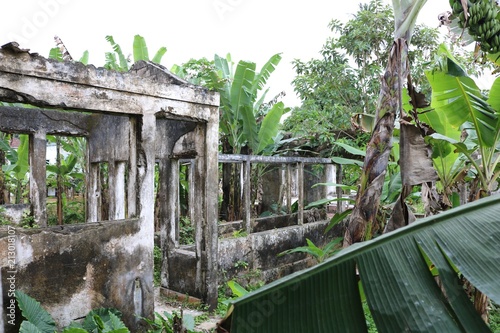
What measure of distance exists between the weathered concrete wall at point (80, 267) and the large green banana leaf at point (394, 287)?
3.50 m

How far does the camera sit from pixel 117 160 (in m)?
7.93

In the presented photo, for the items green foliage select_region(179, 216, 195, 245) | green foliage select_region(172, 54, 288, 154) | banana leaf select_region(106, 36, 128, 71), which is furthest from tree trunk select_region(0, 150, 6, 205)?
green foliage select_region(172, 54, 288, 154)

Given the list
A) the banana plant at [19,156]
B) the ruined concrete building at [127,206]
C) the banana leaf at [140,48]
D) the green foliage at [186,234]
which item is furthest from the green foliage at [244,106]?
the banana plant at [19,156]

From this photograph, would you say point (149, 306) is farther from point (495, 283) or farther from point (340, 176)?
point (340, 176)

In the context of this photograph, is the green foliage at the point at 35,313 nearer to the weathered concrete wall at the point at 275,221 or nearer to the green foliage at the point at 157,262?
the green foliage at the point at 157,262

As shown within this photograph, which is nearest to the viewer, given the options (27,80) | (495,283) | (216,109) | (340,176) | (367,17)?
(495,283)

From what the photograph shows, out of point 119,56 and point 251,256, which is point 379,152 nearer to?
point 251,256

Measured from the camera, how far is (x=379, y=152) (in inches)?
103

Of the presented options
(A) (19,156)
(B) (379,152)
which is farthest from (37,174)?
(B) (379,152)

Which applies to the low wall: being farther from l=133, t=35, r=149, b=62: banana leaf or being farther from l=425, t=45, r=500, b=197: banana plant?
l=425, t=45, r=500, b=197: banana plant

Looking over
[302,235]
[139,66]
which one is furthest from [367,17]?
[139,66]

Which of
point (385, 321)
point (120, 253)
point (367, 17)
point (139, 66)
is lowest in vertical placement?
point (120, 253)

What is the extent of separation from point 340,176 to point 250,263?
312 cm

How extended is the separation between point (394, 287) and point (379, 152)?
1.71 meters
